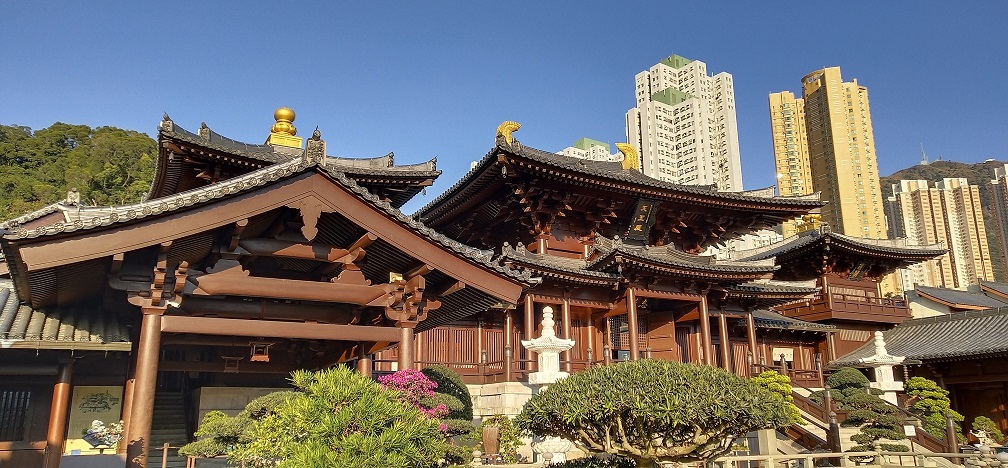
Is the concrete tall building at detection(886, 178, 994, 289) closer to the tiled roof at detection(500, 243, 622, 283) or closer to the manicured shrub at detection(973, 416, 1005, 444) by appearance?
the manicured shrub at detection(973, 416, 1005, 444)

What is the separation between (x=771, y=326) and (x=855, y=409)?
8463mm

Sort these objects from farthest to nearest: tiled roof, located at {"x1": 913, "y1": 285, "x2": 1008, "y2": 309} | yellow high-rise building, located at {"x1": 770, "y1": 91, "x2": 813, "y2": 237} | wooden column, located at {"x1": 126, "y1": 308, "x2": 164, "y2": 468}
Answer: yellow high-rise building, located at {"x1": 770, "y1": 91, "x2": 813, "y2": 237} → tiled roof, located at {"x1": 913, "y1": 285, "x2": 1008, "y2": 309} → wooden column, located at {"x1": 126, "y1": 308, "x2": 164, "y2": 468}

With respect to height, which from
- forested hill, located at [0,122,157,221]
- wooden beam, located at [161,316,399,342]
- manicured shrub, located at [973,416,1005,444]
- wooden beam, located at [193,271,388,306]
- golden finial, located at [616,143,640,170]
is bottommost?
manicured shrub, located at [973,416,1005,444]

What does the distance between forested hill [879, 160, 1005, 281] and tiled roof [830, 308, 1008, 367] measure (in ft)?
216

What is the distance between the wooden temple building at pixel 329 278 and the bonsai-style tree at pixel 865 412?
3.46 meters

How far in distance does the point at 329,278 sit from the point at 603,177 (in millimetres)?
11570

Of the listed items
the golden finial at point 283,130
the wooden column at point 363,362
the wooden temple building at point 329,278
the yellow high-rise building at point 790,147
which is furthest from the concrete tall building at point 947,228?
the wooden column at point 363,362

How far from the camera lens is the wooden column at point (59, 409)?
10.7m

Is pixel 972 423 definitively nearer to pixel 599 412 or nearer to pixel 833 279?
pixel 833 279

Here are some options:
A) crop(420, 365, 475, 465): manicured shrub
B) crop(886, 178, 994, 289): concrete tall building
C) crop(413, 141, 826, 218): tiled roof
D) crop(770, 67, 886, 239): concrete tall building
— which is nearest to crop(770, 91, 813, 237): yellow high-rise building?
crop(770, 67, 886, 239): concrete tall building

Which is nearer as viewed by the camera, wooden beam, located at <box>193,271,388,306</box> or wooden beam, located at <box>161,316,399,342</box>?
wooden beam, located at <box>161,316,399,342</box>

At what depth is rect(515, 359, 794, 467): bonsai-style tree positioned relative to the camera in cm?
791

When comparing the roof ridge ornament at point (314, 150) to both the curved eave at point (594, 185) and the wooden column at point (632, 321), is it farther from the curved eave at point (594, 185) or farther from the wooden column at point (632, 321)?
the wooden column at point (632, 321)

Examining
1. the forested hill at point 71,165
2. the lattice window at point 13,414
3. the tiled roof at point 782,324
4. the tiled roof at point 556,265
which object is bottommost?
the lattice window at point 13,414
